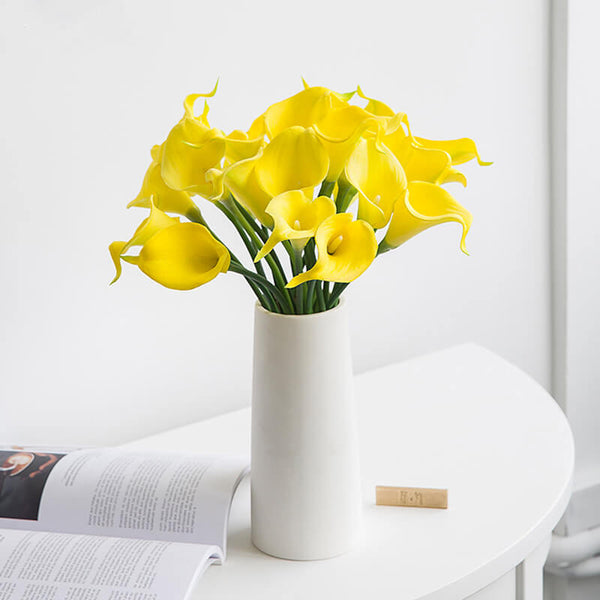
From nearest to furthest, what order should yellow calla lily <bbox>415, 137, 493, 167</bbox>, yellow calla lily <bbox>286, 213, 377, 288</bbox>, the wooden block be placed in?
yellow calla lily <bbox>286, 213, 377, 288</bbox> < yellow calla lily <bbox>415, 137, 493, 167</bbox> < the wooden block

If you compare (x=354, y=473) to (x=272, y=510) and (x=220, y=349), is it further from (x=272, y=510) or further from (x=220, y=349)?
(x=220, y=349)

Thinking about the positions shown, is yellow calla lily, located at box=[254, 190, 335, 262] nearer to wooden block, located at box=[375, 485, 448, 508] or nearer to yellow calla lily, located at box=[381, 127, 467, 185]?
yellow calla lily, located at box=[381, 127, 467, 185]

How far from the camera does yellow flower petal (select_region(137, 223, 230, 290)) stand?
26.4 inches

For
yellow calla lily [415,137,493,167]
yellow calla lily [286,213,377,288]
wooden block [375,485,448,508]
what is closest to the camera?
yellow calla lily [286,213,377,288]

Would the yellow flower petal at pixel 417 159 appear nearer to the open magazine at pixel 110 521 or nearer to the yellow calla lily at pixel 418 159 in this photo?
the yellow calla lily at pixel 418 159

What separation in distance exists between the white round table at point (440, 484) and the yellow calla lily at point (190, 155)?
0.34 metres

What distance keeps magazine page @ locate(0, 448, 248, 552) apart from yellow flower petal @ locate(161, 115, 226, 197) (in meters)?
0.29

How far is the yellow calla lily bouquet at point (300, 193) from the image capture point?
66cm

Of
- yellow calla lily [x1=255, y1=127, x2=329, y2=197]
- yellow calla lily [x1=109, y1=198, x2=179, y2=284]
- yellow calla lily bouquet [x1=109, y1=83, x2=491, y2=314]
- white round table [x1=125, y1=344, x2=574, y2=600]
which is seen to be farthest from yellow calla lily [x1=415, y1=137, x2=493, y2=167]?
white round table [x1=125, y1=344, x2=574, y2=600]

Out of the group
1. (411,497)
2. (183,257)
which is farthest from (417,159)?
(411,497)

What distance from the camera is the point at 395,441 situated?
3.25 feet

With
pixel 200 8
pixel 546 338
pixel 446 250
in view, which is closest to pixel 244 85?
pixel 200 8

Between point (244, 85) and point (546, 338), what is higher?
point (244, 85)

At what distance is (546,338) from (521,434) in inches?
18.7
